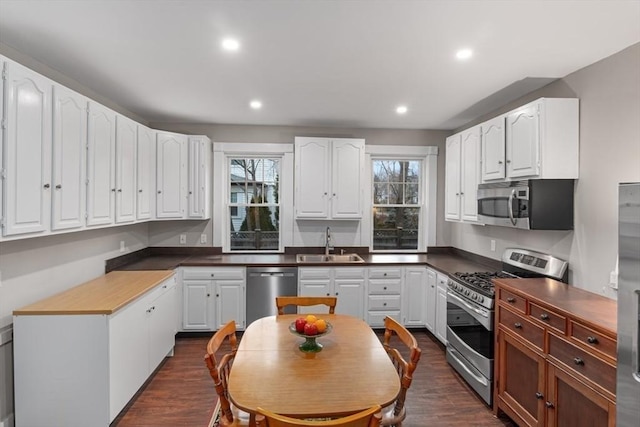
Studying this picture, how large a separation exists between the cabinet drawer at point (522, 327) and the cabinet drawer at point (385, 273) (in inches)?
64.4

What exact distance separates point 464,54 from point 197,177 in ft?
10.6

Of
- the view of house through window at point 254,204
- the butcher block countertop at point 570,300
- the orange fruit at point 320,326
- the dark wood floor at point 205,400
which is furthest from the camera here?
the view of house through window at point 254,204

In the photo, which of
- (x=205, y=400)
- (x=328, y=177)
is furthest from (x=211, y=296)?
(x=328, y=177)

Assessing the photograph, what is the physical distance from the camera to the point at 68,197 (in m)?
2.41

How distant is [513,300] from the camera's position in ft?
7.75

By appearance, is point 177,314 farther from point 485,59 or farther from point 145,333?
point 485,59

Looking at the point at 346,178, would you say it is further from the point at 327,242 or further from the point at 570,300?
the point at 570,300

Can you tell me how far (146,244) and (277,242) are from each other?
5.55 ft

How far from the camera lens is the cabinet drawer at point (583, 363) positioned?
5.29ft

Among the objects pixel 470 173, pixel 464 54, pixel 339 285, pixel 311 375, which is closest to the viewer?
pixel 311 375

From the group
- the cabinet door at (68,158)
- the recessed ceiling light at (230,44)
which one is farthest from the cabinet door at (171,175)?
the recessed ceiling light at (230,44)

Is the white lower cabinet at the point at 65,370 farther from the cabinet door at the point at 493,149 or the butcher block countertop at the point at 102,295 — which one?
the cabinet door at the point at 493,149

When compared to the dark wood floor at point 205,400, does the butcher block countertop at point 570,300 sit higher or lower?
higher

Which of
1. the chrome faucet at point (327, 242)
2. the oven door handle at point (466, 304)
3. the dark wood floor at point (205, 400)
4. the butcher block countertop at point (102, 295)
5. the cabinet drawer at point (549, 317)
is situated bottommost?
the dark wood floor at point (205, 400)
